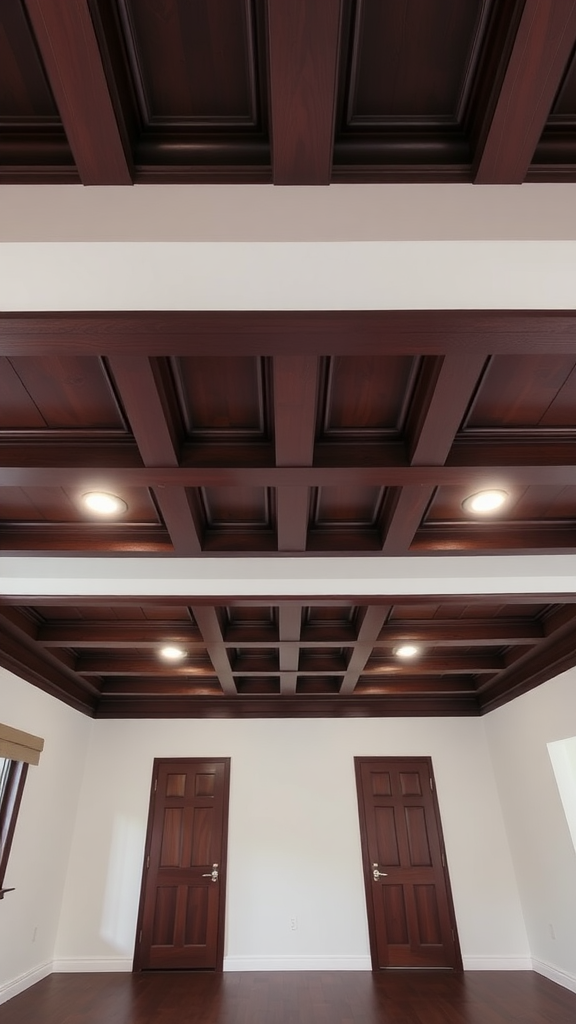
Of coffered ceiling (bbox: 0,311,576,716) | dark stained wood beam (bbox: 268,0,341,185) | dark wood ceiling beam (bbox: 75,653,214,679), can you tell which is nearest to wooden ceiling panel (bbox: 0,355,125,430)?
coffered ceiling (bbox: 0,311,576,716)

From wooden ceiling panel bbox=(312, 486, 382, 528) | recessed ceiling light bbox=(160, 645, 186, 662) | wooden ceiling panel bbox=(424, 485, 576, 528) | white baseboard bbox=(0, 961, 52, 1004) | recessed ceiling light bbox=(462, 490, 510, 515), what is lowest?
white baseboard bbox=(0, 961, 52, 1004)

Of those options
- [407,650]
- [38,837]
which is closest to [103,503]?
[407,650]

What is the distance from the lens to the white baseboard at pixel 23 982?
4.42 meters

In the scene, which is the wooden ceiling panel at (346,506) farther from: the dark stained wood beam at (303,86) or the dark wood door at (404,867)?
the dark wood door at (404,867)

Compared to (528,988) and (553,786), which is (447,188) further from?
(528,988)

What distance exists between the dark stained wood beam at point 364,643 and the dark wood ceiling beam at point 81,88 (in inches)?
115

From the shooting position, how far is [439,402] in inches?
73.5

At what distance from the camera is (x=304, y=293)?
145 cm

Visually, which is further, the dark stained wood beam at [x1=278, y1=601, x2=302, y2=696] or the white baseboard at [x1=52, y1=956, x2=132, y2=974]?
the white baseboard at [x1=52, y1=956, x2=132, y2=974]

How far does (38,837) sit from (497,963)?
4507 millimetres

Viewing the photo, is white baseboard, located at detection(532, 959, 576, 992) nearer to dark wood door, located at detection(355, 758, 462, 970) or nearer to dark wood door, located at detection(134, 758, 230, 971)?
dark wood door, located at detection(355, 758, 462, 970)

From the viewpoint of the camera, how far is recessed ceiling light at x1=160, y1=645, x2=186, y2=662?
4559 mm

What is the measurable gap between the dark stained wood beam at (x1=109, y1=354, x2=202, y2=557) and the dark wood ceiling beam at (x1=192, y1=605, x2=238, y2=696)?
1243mm

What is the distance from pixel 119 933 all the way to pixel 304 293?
6373 millimetres
